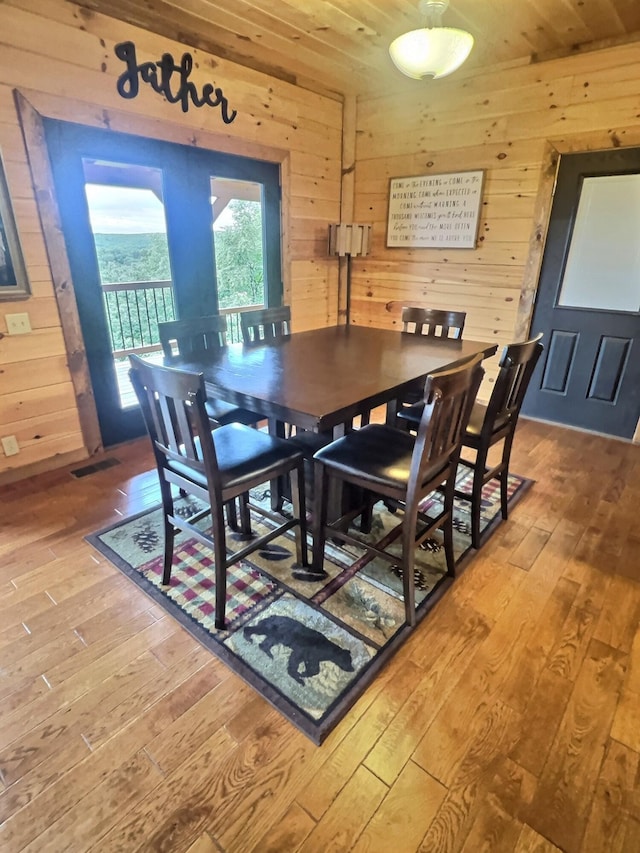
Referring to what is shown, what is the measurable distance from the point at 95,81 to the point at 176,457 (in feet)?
7.69

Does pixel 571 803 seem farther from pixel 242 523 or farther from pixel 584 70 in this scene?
pixel 584 70

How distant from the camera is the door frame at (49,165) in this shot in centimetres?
236

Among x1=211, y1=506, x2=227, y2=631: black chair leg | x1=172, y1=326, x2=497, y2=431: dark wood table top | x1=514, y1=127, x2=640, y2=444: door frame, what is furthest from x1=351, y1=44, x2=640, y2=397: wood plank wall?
x1=211, y1=506, x2=227, y2=631: black chair leg

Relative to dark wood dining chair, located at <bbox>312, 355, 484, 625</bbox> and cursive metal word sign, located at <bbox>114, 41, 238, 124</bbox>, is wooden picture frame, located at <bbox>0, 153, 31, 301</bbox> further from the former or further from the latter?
dark wood dining chair, located at <bbox>312, 355, 484, 625</bbox>

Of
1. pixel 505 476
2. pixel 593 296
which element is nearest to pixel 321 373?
pixel 505 476

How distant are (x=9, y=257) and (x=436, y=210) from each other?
125 inches

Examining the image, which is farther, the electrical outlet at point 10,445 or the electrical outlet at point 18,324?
the electrical outlet at point 10,445

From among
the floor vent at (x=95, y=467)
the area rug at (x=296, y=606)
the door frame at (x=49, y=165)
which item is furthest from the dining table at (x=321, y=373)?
the floor vent at (x=95, y=467)

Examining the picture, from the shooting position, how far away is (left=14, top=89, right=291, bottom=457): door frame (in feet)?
7.75

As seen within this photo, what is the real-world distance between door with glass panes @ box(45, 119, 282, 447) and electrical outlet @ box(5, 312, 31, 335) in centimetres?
31

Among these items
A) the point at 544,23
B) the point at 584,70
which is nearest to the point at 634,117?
the point at 584,70

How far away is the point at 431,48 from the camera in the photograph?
2.02 metres

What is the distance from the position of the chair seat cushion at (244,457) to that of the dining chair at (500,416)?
85cm

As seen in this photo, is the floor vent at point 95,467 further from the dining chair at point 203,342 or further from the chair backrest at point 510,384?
the chair backrest at point 510,384
